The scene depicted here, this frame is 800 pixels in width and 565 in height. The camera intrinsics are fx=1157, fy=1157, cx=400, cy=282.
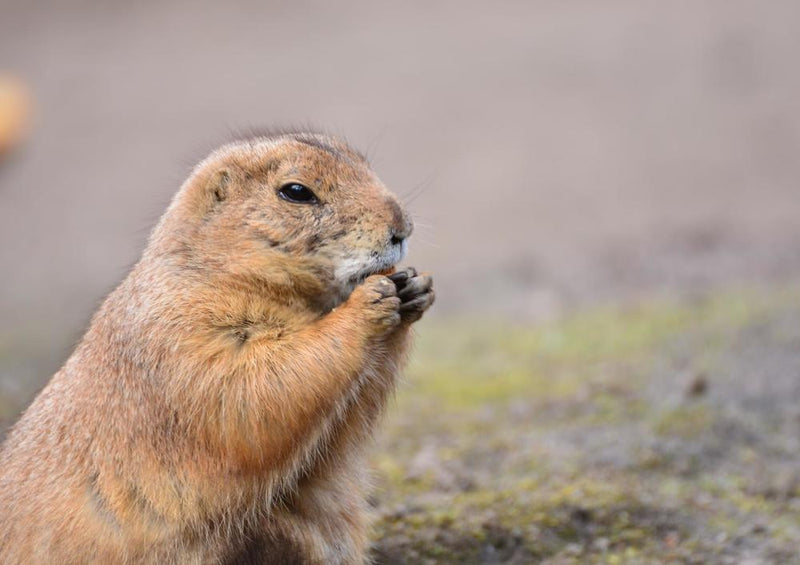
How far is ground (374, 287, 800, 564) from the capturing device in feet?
17.4

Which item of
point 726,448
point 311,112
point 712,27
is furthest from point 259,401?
point 712,27

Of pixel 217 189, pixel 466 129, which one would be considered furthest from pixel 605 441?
pixel 466 129

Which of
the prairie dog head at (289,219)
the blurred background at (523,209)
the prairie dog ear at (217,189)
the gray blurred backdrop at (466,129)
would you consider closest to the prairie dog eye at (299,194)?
the prairie dog head at (289,219)

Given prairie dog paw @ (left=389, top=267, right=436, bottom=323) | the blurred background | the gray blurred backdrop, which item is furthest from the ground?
prairie dog paw @ (left=389, top=267, right=436, bottom=323)

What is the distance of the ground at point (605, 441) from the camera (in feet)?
17.4

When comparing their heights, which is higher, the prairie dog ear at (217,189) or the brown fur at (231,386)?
the prairie dog ear at (217,189)

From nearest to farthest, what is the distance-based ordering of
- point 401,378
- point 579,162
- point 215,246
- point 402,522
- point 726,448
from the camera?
point 215,246
point 401,378
point 402,522
point 726,448
point 579,162

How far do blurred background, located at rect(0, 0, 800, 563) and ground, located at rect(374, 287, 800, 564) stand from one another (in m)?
0.02

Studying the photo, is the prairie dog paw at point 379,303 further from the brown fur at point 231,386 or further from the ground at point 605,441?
the ground at point 605,441

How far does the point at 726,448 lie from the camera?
6500mm

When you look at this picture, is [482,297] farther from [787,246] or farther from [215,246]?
[215,246]

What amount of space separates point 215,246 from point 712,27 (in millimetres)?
13409

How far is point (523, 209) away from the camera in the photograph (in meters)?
13.2

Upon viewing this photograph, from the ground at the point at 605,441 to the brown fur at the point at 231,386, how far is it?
1.18 metres
